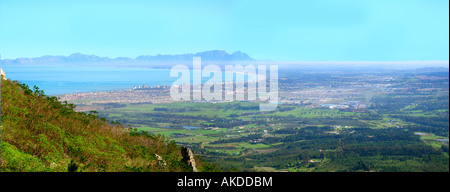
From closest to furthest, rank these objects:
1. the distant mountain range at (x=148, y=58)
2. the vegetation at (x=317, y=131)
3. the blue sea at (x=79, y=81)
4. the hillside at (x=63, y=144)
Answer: the hillside at (x=63, y=144) → the vegetation at (x=317, y=131) → the blue sea at (x=79, y=81) → the distant mountain range at (x=148, y=58)

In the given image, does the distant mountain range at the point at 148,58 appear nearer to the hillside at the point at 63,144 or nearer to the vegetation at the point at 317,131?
the vegetation at the point at 317,131

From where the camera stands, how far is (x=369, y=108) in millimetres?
28500

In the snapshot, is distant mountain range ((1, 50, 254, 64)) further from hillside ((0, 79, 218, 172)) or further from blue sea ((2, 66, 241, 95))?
hillside ((0, 79, 218, 172))

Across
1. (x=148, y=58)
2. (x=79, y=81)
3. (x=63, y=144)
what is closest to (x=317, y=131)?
(x=63, y=144)

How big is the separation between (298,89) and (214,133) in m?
27.0

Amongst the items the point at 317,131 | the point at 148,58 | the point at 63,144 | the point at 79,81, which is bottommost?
the point at 317,131

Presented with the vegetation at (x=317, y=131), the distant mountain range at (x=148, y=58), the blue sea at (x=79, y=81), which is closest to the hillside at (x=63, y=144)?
the vegetation at (x=317, y=131)

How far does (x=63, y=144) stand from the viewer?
5.38 meters

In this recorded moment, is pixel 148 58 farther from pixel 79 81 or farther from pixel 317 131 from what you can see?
pixel 317 131

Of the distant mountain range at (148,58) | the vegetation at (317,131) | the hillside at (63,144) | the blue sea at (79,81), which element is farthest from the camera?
the distant mountain range at (148,58)

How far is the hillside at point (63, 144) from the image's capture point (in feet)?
15.1

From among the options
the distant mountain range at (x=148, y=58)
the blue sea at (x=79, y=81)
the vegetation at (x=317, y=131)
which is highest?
the distant mountain range at (x=148, y=58)

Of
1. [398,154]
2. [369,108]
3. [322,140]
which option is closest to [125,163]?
Answer: [398,154]

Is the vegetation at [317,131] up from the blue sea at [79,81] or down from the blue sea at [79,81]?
down
